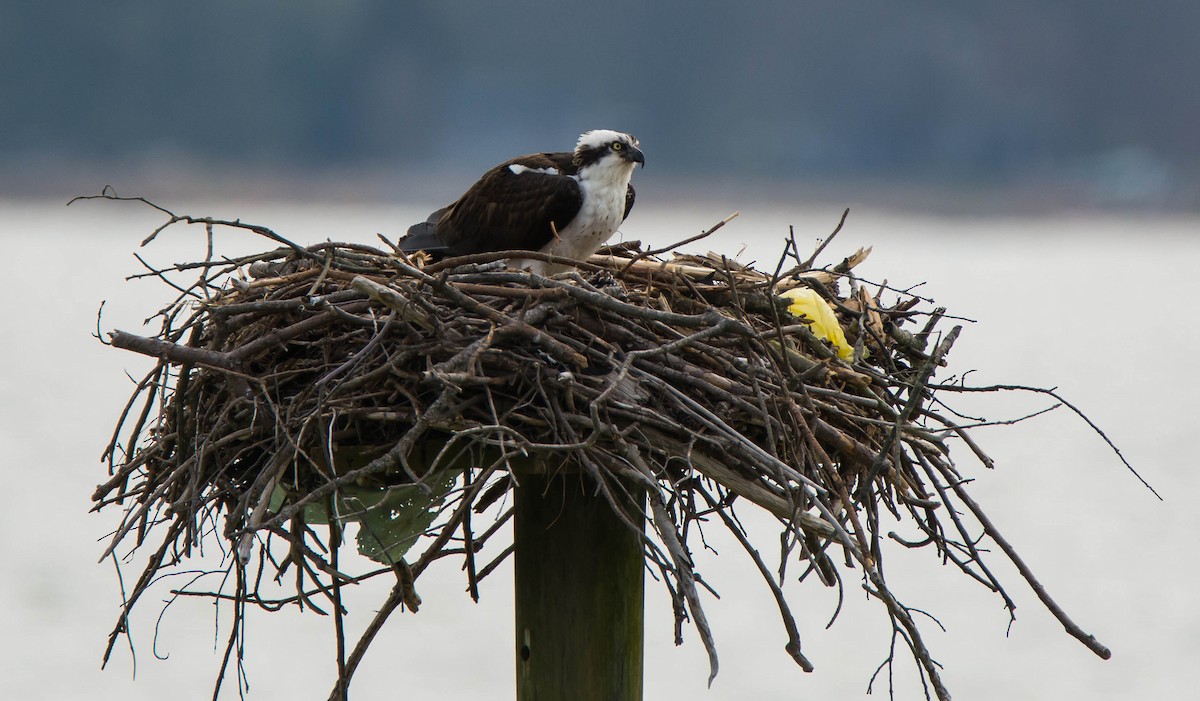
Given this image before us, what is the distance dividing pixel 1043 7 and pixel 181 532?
1616 inches

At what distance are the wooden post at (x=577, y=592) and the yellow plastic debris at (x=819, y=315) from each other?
0.64m

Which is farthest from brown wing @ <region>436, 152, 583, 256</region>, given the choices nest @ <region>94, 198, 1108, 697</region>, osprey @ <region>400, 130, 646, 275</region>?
nest @ <region>94, 198, 1108, 697</region>

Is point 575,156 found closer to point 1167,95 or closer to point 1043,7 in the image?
point 1167,95

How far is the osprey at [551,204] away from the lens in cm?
372

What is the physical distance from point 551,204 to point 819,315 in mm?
917

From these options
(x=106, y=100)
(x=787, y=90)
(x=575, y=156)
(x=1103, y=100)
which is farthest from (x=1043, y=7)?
(x=575, y=156)

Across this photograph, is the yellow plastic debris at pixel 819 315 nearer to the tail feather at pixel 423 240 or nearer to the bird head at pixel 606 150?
the bird head at pixel 606 150

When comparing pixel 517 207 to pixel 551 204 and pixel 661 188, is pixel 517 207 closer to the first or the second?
pixel 551 204

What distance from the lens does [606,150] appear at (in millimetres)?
3830

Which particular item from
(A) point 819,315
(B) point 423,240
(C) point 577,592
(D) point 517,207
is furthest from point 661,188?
(C) point 577,592

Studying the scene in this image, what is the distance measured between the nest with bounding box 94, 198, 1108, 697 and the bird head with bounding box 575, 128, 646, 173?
2.85 ft

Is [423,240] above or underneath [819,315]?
above

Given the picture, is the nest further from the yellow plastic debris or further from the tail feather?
the tail feather

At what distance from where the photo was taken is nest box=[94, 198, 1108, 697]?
251 centimetres
